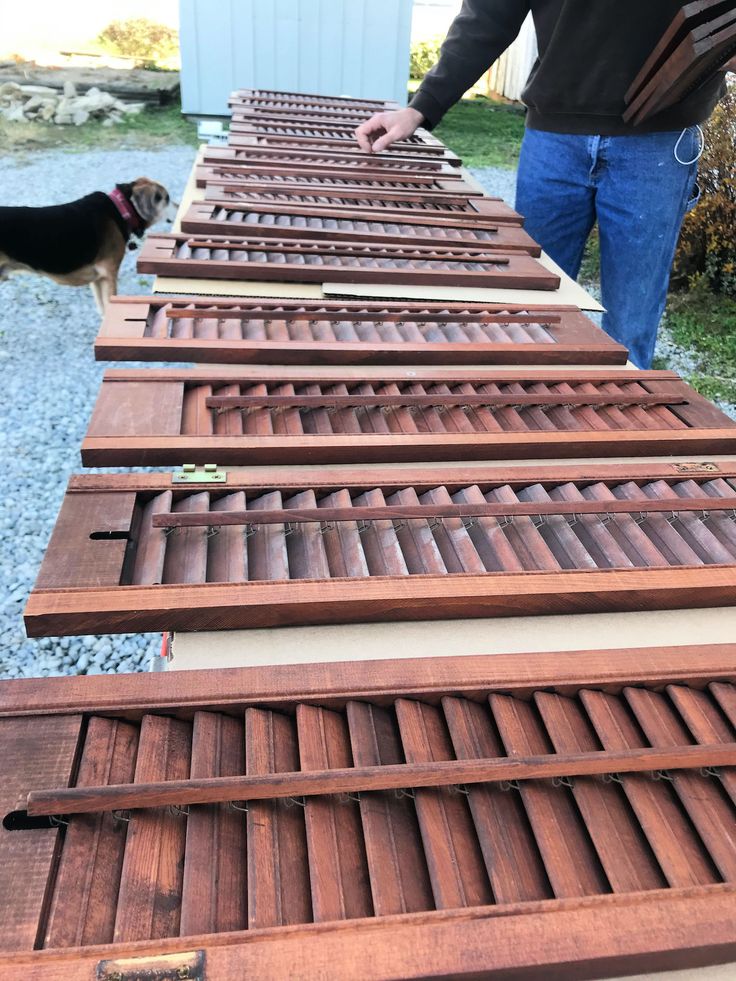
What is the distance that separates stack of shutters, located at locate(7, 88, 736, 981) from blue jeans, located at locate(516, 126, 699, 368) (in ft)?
2.64

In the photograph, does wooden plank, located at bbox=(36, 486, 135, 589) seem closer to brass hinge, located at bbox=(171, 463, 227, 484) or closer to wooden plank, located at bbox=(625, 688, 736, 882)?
brass hinge, located at bbox=(171, 463, 227, 484)

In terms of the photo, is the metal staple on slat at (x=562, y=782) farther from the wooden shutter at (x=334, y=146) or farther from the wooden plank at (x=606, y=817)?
the wooden shutter at (x=334, y=146)

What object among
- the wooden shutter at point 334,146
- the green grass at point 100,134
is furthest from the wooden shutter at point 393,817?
the green grass at point 100,134

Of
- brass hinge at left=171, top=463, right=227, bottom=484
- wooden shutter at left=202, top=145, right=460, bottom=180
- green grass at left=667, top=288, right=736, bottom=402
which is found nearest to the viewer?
brass hinge at left=171, top=463, right=227, bottom=484

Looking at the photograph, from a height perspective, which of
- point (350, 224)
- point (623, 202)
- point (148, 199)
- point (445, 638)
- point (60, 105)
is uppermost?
point (623, 202)

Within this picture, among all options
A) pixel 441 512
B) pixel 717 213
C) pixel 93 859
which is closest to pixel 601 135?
pixel 441 512

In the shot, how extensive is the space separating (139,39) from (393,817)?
15.8 m

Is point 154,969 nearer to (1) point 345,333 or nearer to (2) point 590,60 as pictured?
(1) point 345,333

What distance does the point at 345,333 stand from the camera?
2629 millimetres

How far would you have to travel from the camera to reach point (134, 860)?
1.08m

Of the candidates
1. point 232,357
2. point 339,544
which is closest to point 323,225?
point 232,357

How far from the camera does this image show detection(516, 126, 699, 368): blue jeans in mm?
2924

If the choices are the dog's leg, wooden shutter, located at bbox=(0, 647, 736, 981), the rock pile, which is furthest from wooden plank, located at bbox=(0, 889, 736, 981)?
the rock pile

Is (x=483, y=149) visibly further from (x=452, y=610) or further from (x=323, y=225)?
(x=452, y=610)
